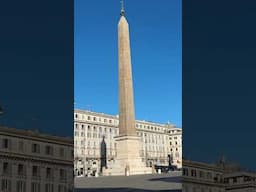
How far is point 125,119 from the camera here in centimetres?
4350

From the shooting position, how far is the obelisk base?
44.4m

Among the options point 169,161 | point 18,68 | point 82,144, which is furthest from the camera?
point 169,161

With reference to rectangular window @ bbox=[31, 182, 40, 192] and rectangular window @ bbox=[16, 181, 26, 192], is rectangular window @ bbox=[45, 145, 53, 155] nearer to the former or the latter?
rectangular window @ bbox=[31, 182, 40, 192]

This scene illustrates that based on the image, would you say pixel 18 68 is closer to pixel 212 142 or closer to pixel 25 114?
pixel 25 114

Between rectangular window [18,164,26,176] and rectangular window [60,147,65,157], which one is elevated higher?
rectangular window [60,147,65,157]

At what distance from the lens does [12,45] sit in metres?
10.1

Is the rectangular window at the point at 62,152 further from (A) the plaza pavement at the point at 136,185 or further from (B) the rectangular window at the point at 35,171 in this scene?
(A) the plaza pavement at the point at 136,185

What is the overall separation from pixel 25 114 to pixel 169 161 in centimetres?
10069

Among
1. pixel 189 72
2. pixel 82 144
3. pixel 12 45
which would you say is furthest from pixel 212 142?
pixel 82 144

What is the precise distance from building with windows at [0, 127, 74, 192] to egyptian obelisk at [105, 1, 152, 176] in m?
31.4

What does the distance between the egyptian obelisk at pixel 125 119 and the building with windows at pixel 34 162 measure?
3142 cm

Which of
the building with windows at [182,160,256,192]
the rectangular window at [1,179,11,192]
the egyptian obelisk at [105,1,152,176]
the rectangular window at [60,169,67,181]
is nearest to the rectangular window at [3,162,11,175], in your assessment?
the rectangular window at [1,179,11,192]

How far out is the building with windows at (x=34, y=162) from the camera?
9977 millimetres

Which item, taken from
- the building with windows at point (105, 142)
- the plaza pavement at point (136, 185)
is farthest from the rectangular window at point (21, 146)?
the building with windows at point (105, 142)
